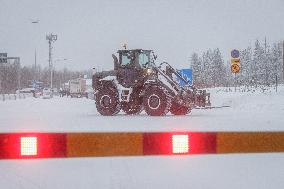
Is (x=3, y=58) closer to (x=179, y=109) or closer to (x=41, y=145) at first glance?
(x=179, y=109)

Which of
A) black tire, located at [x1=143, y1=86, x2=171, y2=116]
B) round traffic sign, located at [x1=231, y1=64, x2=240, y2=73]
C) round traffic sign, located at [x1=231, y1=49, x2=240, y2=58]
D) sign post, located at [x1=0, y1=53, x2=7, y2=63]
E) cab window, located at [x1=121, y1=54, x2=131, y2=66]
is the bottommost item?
black tire, located at [x1=143, y1=86, x2=171, y2=116]

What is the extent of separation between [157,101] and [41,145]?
17.0 meters

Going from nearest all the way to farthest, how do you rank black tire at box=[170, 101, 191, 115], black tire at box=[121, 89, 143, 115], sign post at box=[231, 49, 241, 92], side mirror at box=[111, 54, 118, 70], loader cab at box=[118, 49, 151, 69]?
black tire at box=[121, 89, 143, 115] < loader cab at box=[118, 49, 151, 69] < black tire at box=[170, 101, 191, 115] < side mirror at box=[111, 54, 118, 70] < sign post at box=[231, 49, 241, 92]

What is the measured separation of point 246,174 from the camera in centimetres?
617

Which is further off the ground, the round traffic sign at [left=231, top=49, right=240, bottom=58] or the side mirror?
the round traffic sign at [left=231, top=49, right=240, bottom=58]

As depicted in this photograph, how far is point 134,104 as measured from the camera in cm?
2186

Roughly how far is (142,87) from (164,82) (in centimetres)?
102

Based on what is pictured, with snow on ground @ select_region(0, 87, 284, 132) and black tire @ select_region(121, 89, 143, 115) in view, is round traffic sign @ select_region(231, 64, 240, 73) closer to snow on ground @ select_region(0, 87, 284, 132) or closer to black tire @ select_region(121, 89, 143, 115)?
snow on ground @ select_region(0, 87, 284, 132)

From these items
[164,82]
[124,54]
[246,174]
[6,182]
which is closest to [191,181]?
[246,174]

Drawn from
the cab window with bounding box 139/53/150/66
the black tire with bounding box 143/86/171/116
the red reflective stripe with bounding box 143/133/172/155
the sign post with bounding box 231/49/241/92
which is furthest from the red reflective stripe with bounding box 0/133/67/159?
the sign post with bounding box 231/49/241/92

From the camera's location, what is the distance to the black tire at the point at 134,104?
71.5ft

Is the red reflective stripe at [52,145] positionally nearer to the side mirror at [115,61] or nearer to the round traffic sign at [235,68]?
the side mirror at [115,61]

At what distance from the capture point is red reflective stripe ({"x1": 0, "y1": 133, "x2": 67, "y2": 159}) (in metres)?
3.62

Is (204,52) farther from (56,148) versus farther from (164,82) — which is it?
(56,148)
